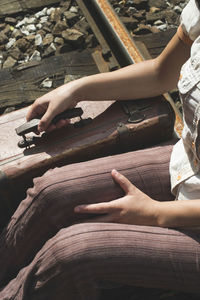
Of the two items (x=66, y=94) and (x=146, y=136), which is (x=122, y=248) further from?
(x=66, y=94)

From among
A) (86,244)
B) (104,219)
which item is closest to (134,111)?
(104,219)

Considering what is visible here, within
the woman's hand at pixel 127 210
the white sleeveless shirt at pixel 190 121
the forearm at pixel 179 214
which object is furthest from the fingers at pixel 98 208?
the white sleeveless shirt at pixel 190 121

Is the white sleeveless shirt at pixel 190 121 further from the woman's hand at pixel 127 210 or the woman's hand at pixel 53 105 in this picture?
the woman's hand at pixel 53 105

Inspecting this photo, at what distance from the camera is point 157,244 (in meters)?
1.67

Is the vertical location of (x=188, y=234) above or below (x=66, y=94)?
below

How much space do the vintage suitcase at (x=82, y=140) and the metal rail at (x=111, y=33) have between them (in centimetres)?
95

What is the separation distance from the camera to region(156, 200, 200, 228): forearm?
168 cm

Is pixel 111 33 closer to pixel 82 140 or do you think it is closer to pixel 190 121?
pixel 82 140

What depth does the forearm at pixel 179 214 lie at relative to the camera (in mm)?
1677

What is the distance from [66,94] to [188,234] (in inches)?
37.2

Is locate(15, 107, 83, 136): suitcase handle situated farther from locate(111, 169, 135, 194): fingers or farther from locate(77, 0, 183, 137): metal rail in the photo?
locate(77, 0, 183, 137): metal rail

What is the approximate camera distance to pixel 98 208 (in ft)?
5.89

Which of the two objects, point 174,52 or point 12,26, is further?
point 12,26

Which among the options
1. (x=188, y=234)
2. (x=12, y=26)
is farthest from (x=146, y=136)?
(x=12, y=26)
